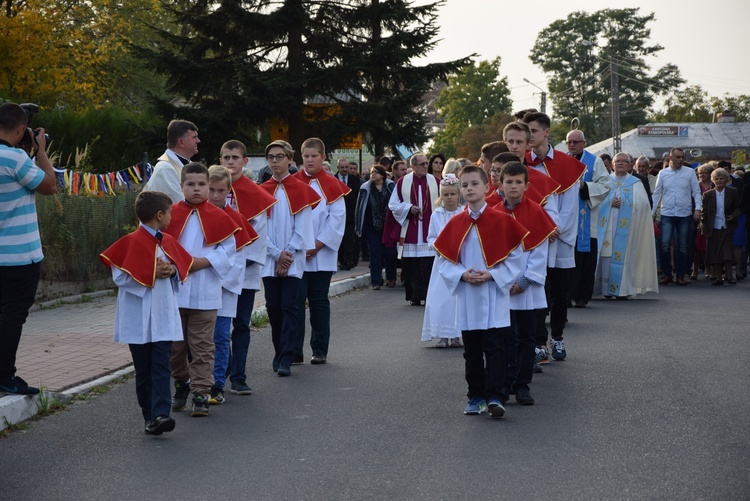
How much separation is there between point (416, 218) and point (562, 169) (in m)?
5.91

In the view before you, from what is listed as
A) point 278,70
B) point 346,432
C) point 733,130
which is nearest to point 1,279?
point 346,432

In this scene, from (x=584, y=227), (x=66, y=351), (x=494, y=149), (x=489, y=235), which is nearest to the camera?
(x=489, y=235)

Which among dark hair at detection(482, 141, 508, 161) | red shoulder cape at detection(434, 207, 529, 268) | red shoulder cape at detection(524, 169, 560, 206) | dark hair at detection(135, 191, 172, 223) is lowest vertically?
red shoulder cape at detection(434, 207, 529, 268)

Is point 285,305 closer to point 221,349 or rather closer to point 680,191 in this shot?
point 221,349

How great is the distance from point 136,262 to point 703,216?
1520cm

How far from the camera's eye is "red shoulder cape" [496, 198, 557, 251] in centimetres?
806

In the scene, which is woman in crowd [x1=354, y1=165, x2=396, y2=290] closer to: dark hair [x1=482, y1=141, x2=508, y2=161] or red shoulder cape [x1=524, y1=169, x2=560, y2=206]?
dark hair [x1=482, y1=141, x2=508, y2=161]

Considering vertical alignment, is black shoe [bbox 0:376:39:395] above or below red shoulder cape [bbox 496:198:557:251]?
below

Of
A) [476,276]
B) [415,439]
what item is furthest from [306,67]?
[415,439]

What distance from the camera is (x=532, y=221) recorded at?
8.14m

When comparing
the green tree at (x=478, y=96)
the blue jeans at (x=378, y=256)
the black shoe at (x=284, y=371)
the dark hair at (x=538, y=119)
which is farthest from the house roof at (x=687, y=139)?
the black shoe at (x=284, y=371)

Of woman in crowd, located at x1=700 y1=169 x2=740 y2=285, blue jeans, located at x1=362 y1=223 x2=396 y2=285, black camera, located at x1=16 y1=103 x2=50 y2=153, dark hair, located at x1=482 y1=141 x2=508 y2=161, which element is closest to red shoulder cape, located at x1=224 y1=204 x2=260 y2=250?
black camera, located at x1=16 y1=103 x2=50 y2=153

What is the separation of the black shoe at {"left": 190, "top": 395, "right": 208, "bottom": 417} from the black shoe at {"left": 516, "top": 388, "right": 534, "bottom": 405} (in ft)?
7.28

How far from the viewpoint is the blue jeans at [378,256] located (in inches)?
720
